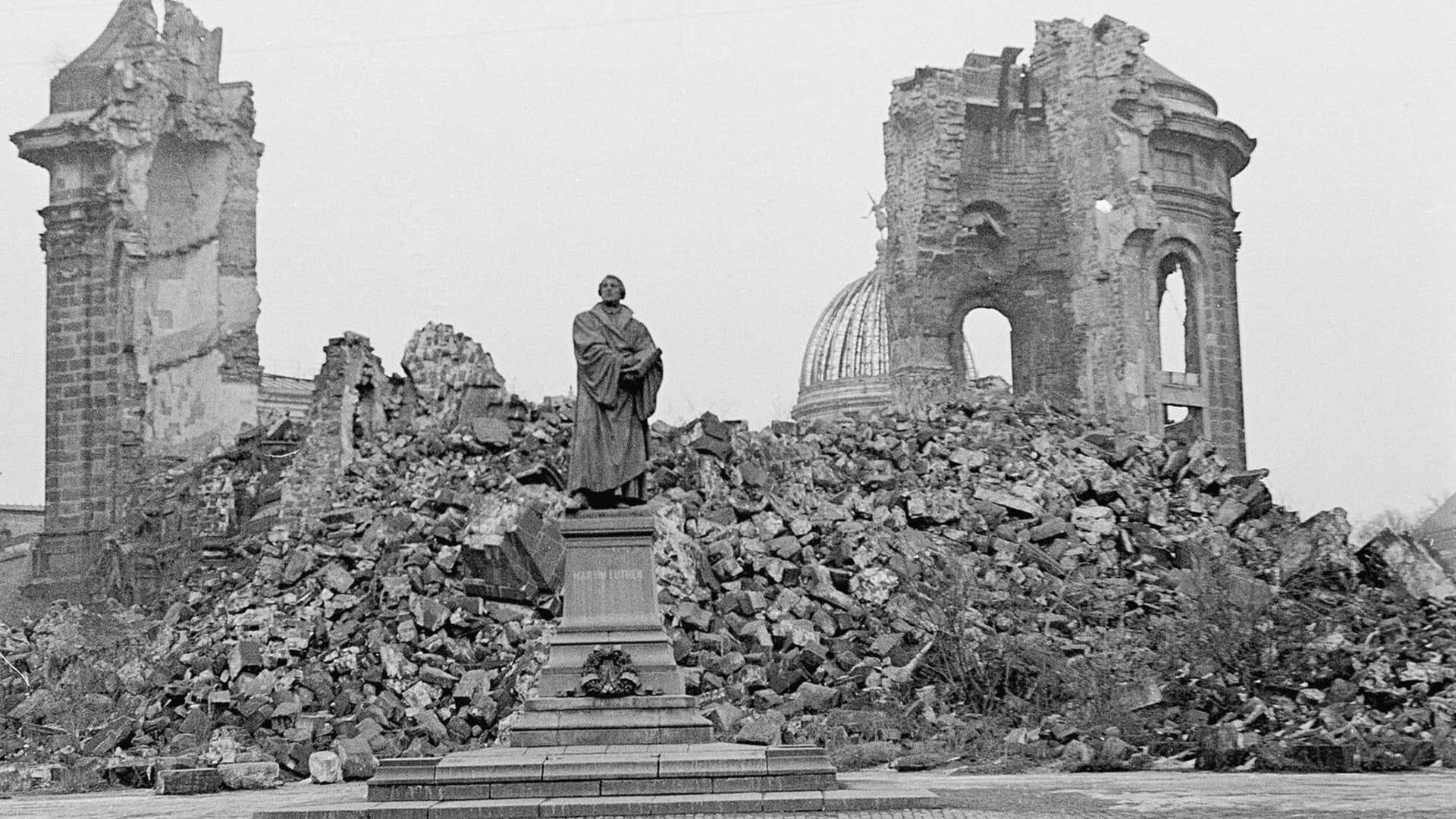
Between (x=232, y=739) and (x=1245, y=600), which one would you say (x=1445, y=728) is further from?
(x=232, y=739)

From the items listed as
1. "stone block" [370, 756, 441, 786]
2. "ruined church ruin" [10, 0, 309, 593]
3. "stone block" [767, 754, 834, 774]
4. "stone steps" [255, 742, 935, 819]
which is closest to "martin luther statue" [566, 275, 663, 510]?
"stone steps" [255, 742, 935, 819]

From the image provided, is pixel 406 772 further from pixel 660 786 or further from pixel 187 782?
pixel 187 782

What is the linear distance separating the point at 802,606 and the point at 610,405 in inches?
270

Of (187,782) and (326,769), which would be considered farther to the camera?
(326,769)

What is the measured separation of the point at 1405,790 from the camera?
12.6m

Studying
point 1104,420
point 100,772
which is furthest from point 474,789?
point 1104,420

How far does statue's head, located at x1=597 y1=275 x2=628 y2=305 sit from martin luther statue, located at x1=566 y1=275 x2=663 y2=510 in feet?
0.04

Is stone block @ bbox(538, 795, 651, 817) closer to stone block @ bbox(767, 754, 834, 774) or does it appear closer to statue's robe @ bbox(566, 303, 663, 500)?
stone block @ bbox(767, 754, 834, 774)

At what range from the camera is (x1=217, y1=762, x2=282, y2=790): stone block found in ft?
51.8

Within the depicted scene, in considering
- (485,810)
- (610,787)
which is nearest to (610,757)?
(610,787)

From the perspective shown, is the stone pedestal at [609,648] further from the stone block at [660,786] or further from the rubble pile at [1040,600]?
the rubble pile at [1040,600]

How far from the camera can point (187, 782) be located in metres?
15.4

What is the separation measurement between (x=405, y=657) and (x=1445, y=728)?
9356 mm

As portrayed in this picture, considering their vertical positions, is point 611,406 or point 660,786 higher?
point 611,406
